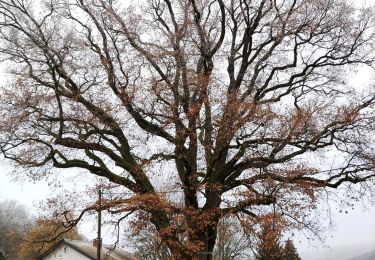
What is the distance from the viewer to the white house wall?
40094 millimetres

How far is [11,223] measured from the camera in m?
80.1

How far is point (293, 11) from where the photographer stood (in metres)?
→ 20.6

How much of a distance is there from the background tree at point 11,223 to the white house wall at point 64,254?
22538 mm

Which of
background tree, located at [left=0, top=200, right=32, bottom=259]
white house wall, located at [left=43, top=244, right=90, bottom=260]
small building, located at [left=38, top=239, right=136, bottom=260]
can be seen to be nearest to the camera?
small building, located at [left=38, top=239, right=136, bottom=260]

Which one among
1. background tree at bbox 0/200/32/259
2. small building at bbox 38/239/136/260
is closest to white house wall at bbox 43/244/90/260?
small building at bbox 38/239/136/260

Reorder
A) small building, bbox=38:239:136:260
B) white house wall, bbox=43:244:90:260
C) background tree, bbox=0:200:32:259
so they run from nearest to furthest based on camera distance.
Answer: small building, bbox=38:239:136:260 → white house wall, bbox=43:244:90:260 → background tree, bbox=0:200:32:259

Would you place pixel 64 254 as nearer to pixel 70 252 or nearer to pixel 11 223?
pixel 70 252

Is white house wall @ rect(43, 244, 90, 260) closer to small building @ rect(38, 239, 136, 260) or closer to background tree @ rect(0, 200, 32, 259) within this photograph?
small building @ rect(38, 239, 136, 260)

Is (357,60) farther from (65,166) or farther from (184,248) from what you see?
(65,166)

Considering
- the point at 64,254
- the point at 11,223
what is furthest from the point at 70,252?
the point at 11,223

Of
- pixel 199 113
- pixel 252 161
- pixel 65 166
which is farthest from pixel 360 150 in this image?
pixel 65 166

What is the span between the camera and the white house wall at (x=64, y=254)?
40.1 m

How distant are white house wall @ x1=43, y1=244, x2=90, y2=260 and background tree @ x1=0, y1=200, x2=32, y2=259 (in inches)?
887

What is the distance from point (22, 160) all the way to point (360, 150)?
12.2 metres
